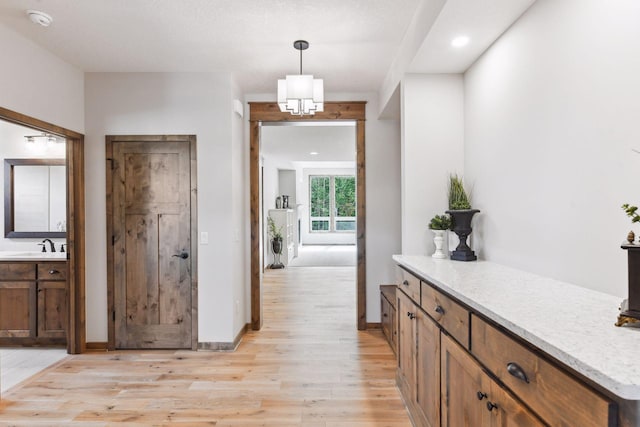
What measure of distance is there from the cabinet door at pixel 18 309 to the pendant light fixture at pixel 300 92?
119 inches

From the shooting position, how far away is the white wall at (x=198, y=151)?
361 cm

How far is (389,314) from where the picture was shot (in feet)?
11.9

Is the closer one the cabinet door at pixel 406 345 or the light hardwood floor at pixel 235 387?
the cabinet door at pixel 406 345

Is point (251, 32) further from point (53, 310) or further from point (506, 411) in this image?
point (53, 310)

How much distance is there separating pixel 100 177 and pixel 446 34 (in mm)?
3300

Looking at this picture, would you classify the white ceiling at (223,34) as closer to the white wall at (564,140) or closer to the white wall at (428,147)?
the white wall at (428,147)

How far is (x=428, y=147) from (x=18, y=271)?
3.97 metres

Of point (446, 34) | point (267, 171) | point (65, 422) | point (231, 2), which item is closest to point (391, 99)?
point (446, 34)

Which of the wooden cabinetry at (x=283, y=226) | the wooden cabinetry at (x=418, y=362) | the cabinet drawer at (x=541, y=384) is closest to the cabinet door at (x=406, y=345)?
the wooden cabinetry at (x=418, y=362)

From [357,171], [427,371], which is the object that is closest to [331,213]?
[357,171]

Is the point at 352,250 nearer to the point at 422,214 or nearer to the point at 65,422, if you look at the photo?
the point at 422,214

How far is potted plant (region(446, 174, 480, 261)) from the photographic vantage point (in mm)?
2545

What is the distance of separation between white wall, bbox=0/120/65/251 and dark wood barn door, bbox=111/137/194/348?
1.15 metres

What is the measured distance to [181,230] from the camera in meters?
3.63
